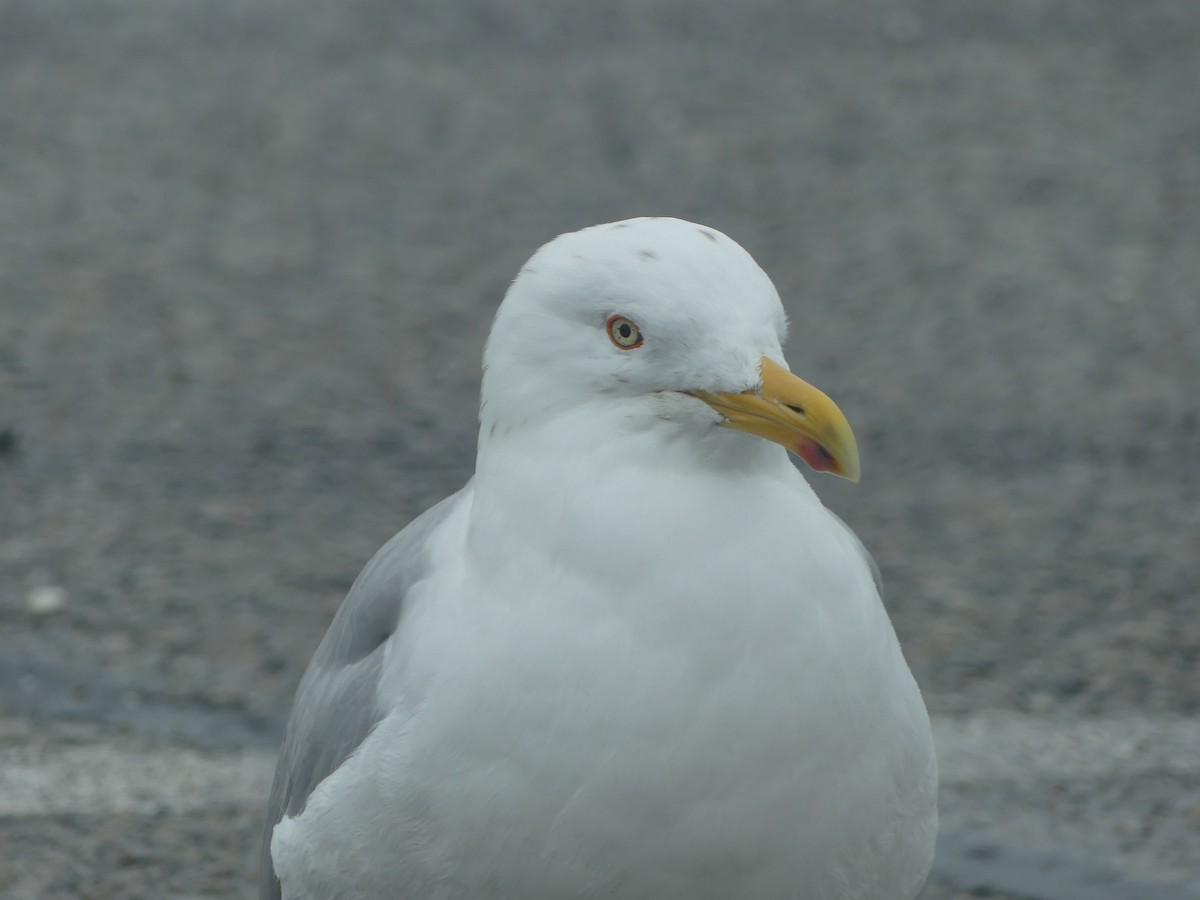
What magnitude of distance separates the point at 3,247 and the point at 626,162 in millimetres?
2059

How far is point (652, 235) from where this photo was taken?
2.09 meters

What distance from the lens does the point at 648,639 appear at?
2010mm


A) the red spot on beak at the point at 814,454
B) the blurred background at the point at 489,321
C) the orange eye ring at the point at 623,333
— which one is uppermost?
the orange eye ring at the point at 623,333

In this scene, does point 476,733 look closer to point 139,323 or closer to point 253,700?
point 253,700

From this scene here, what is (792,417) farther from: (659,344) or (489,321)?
(489,321)

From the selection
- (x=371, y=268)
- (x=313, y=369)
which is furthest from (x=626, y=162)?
(x=313, y=369)

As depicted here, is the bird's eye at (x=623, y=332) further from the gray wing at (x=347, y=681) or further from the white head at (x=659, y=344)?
the gray wing at (x=347, y=681)

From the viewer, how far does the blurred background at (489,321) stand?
332cm

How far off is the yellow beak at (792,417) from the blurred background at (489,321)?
1231 millimetres

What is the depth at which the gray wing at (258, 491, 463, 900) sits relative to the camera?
236 centimetres

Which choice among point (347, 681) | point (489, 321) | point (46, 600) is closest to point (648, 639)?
point (347, 681)

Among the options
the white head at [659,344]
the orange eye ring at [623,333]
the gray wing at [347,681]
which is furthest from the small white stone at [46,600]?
the orange eye ring at [623,333]

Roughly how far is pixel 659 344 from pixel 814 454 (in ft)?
0.73

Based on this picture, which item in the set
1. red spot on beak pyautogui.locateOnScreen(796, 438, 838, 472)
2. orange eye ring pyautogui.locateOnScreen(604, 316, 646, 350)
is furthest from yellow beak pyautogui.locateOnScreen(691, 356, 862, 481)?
orange eye ring pyautogui.locateOnScreen(604, 316, 646, 350)
